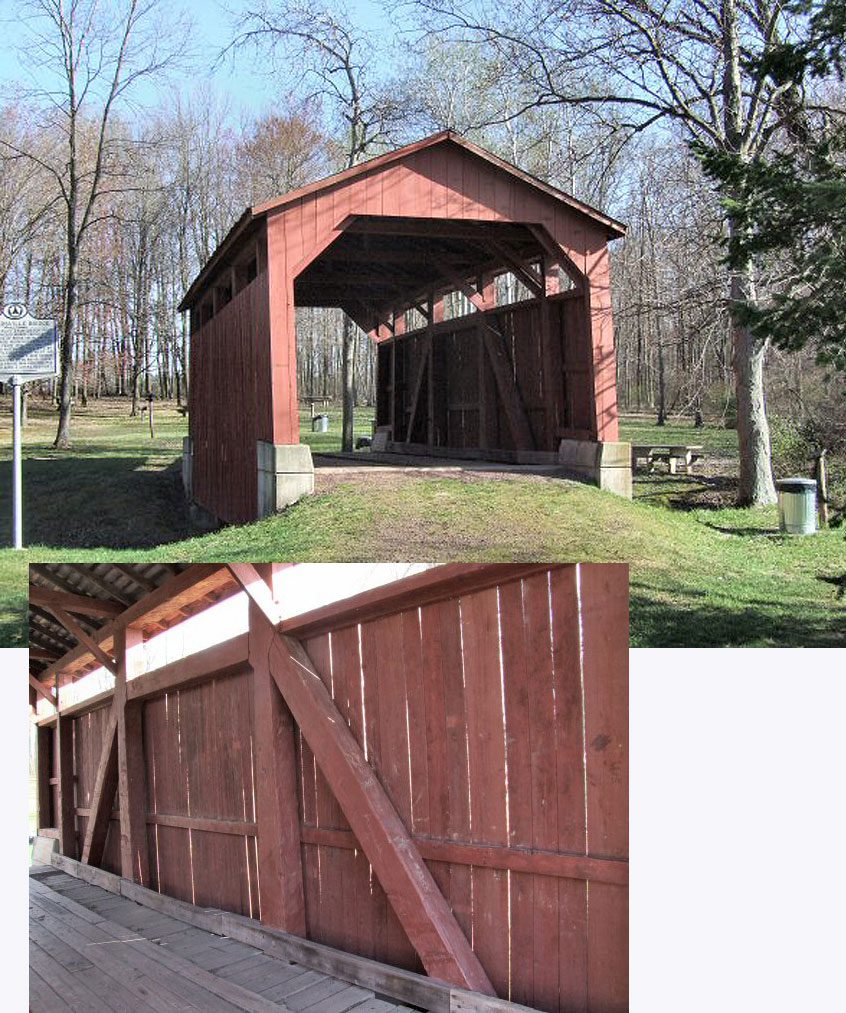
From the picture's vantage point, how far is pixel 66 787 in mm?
3766

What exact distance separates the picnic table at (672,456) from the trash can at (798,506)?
481 cm

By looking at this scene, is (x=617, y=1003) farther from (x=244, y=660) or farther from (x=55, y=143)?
(x=55, y=143)

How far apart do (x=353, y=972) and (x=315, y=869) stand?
0.44 meters

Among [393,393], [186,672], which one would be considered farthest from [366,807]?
[393,393]

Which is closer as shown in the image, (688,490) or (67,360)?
(688,490)

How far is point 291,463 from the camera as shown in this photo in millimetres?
12211

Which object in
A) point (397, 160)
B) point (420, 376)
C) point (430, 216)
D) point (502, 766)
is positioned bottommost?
point (502, 766)

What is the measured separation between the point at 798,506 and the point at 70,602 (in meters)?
12.4

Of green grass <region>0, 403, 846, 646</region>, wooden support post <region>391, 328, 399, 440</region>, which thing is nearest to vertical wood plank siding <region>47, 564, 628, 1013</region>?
green grass <region>0, 403, 846, 646</region>

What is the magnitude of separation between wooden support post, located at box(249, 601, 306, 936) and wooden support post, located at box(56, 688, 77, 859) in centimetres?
68

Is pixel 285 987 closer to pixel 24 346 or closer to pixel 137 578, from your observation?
pixel 137 578

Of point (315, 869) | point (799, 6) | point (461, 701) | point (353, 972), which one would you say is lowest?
point (353, 972)

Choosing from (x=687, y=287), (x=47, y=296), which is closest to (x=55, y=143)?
(x=47, y=296)

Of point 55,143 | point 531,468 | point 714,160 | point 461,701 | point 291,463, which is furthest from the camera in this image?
point 55,143
